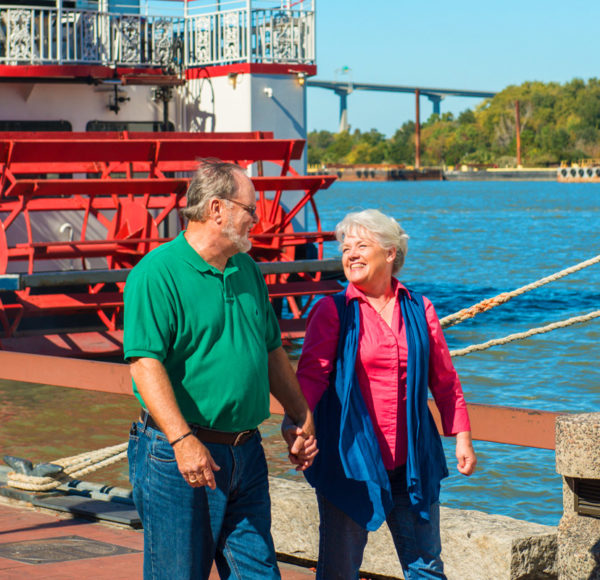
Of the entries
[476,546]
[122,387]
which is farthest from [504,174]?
[476,546]

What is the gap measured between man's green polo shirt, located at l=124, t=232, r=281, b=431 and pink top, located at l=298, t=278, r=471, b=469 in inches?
11.5

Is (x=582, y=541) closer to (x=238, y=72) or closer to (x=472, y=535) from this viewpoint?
(x=472, y=535)

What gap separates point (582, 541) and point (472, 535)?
0.55 meters

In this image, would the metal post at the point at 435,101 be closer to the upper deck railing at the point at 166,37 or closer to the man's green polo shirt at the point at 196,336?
the upper deck railing at the point at 166,37

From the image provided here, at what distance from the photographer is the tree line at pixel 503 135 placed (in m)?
126

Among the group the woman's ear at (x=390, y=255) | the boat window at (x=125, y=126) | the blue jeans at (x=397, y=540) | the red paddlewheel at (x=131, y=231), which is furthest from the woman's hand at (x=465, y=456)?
the boat window at (x=125, y=126)

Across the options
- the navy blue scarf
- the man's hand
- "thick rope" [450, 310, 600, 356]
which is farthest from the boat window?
the man's hand

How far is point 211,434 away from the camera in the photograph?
2877mm

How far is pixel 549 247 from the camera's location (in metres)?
33.5

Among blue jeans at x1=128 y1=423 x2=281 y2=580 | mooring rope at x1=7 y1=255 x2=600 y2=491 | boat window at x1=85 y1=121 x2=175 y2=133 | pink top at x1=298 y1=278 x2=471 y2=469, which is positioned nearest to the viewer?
blue jeans at x1=128 y1=423 x2=281 y2=580

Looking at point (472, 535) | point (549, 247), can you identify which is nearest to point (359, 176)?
point (549, 247)

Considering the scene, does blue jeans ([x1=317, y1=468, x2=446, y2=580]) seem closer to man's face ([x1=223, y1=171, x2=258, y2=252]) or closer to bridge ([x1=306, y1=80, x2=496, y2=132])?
man's face ([x1=223, y1=171, x2=258, y2=252])

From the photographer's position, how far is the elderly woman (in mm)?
3139

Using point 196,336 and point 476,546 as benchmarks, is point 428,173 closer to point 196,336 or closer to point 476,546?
point 476,546
